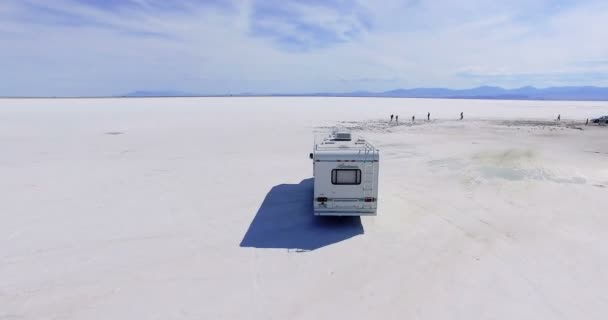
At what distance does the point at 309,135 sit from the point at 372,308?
26.1 meters

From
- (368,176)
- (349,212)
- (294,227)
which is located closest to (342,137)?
(368,176)

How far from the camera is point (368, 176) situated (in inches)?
399

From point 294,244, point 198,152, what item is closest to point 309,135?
point 198,152

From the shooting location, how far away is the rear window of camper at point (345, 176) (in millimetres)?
10195

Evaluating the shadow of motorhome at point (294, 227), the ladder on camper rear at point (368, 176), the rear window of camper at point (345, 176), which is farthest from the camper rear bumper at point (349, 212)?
the rear window of camper at point (345, 176)

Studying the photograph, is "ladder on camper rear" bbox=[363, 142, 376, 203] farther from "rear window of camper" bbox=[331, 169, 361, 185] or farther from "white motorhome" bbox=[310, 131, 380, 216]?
"rear window of camper" bbox=[331, 169, 361, 185]

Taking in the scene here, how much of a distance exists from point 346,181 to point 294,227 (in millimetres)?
2254

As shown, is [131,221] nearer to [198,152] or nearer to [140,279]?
[140,279]

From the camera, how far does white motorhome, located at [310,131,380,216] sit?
33.1ft

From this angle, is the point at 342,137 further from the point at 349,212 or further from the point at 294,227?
the point at 294,227

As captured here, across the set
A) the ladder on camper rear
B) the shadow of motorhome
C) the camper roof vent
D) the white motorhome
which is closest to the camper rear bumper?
the white motorhome

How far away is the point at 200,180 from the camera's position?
52.5 feet

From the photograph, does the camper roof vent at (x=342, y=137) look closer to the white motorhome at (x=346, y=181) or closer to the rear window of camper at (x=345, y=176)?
the white motorhome at (x=346, y=181)

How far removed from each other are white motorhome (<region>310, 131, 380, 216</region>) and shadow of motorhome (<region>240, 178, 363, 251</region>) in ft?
2.08
